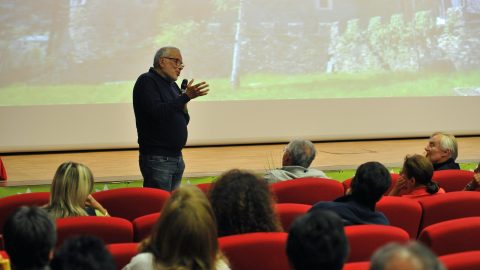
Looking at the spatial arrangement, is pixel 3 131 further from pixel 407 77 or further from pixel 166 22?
pixel 407 77

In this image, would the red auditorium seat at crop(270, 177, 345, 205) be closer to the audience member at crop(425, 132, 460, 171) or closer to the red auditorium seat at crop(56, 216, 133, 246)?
the red auditorium seat at crop(56, 216, 133, 246)

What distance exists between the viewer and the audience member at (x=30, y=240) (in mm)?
2043

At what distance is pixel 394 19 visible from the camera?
982 cm

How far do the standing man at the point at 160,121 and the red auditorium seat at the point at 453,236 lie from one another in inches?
92.7

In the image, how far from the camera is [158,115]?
482 centimetres

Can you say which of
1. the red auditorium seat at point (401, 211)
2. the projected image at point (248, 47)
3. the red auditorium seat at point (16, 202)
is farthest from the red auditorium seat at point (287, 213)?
the projected image at point (248, 47)

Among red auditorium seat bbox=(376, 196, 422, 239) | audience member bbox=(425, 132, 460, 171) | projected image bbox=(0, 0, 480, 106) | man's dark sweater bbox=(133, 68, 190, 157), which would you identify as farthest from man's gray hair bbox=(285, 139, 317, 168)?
projected image bbox=(0, 0, 480, 106)

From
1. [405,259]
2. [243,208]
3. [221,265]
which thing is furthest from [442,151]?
[405,259]

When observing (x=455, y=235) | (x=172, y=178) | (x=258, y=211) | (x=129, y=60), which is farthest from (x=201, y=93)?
(x=129, y=60)

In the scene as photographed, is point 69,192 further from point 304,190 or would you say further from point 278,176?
point 278,176

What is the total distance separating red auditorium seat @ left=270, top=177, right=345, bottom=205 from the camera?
4.09m

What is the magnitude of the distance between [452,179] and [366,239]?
7.05 ft

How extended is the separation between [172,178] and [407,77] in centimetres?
567

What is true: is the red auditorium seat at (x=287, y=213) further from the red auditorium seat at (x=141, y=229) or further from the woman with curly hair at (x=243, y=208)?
the red auditorium seat at (x=141, y=229)
